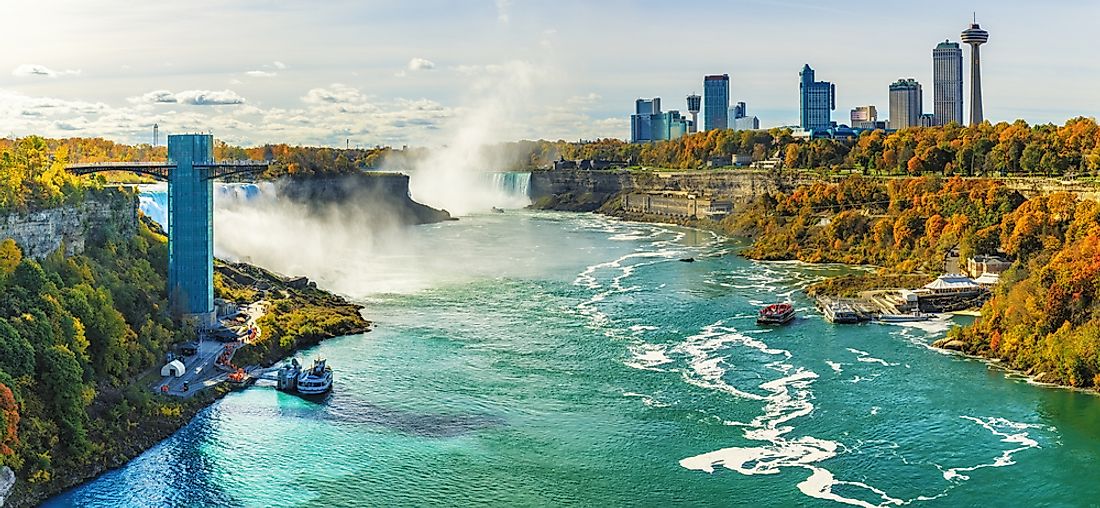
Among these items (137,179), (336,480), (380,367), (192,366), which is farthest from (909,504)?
(137,179)

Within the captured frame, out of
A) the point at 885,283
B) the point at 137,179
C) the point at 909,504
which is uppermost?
the point at 137,179

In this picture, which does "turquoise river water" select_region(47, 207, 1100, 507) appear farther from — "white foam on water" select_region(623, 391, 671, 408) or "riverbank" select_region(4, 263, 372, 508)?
"riverbank" select_region(4, 263, 372, 508)

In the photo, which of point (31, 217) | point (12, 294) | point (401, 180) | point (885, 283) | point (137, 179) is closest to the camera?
point (12, 294)

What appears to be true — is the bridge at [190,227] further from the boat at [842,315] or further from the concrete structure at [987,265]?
the concrete structure at [987,265]

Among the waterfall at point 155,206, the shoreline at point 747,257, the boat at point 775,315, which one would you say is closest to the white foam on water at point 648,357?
the boat at point 775,315

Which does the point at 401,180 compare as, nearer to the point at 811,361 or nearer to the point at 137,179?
the point at 137,179
